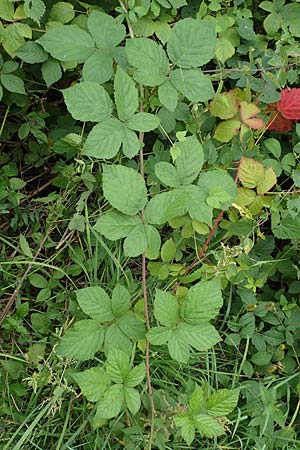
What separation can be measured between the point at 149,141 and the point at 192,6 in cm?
41

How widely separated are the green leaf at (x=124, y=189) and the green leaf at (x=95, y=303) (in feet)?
0.66

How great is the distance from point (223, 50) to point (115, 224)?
651mm

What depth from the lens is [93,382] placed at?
1381 mm

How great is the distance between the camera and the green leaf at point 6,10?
1.57 meters

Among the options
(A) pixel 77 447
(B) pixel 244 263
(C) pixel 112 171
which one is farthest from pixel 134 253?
(A) pixel 77 447

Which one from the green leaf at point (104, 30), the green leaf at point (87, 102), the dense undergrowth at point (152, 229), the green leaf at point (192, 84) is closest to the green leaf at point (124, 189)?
the dense undergrowth at point (152, 229)

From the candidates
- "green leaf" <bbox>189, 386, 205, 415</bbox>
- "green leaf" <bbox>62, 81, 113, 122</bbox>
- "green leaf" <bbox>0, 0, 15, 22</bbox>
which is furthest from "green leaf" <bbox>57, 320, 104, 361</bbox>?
"green leaf" <bbox>0, 0, 15, 22</bbox>

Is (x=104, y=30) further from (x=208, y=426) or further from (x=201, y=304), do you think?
(x=208, y=426)

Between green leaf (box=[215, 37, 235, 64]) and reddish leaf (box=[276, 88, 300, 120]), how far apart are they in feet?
0.60

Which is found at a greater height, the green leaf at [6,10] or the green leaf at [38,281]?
the green leaf at [6,10]

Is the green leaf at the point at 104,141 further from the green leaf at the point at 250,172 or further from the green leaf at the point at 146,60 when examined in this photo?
the green leaf at the point at 250,172

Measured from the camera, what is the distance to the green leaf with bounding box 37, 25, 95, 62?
150cm

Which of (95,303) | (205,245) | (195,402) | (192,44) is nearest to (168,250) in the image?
(205,245)

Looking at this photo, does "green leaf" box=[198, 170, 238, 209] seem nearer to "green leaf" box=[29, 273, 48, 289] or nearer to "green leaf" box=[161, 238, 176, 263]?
"green leaf" box=[161, 238, 176, 263]
